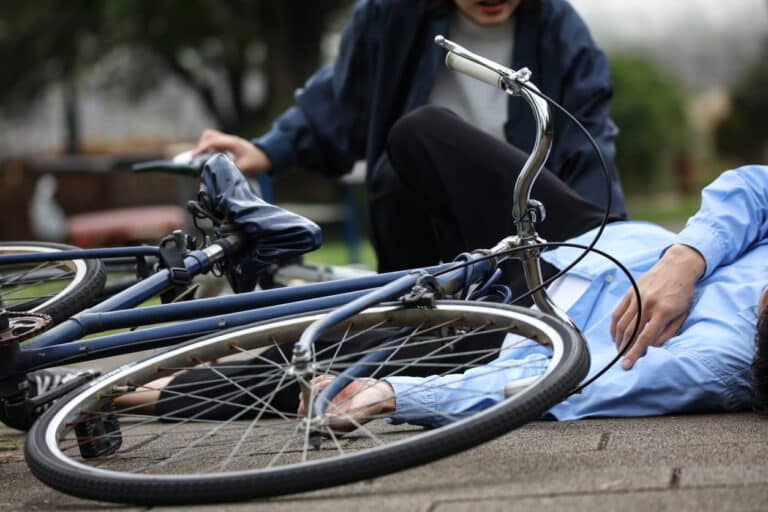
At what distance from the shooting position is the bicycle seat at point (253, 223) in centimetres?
291

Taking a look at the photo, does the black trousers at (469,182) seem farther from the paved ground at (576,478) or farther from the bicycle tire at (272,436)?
the bicycle tire at (272,436)

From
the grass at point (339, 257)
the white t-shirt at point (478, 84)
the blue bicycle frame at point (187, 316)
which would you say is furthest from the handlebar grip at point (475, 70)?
the grass at point (339, 257)

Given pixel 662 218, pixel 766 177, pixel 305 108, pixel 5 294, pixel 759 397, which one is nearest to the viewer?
pixel 759 397

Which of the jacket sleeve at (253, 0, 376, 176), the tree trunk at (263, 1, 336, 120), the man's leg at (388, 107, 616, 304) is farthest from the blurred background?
the man's leg at (388, 107, 616, 304)

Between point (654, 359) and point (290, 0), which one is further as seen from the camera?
point (290, 0)

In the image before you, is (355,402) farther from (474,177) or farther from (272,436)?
(474,177)

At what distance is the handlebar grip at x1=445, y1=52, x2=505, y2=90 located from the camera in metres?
2.39

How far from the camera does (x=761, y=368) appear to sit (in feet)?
8.34

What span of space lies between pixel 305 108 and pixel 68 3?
73.5ft

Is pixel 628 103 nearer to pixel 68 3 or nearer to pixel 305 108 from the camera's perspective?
pixel 68 3

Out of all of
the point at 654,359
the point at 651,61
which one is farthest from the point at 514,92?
the point at 651,61

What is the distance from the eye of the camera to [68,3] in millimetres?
25531

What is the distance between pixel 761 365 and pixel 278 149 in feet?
7.00

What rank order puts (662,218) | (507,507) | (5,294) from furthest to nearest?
(662,218) → (5,294) → (507,507)
